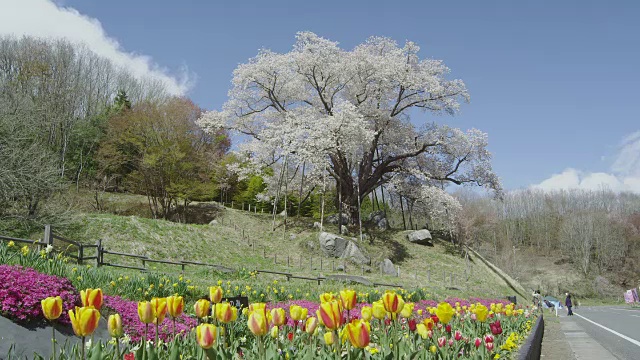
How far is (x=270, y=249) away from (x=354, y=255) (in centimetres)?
467

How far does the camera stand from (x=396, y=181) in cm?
3081

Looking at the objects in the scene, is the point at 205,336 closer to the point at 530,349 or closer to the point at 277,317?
the point at 277,317

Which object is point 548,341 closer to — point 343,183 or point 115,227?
point 115,227

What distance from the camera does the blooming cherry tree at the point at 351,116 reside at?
27.2 metres

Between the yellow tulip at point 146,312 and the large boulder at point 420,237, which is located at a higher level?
the large boulder at point 420,237

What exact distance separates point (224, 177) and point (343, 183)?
445 inches

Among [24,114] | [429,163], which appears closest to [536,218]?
[429,163]

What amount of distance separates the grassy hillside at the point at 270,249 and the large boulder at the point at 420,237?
50 cm

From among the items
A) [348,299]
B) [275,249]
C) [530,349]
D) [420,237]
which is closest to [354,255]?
[275,249]

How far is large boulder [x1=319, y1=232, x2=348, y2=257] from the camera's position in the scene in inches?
965

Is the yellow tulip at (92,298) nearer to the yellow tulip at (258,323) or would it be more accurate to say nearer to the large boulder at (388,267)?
the yellow tulip at (258,323)

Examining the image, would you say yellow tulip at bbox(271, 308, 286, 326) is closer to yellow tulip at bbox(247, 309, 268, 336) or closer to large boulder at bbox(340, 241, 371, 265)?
yellow tulip at bbox(247, 309, 268, 336)

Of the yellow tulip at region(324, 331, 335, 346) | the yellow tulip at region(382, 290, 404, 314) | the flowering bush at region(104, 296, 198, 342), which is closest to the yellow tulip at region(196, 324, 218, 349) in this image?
the yellow tulip at region(324, 331, 335, 346)

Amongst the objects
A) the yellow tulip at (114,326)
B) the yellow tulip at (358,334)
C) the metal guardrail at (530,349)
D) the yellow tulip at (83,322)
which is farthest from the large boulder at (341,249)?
the yellow tulip at (83,322)
